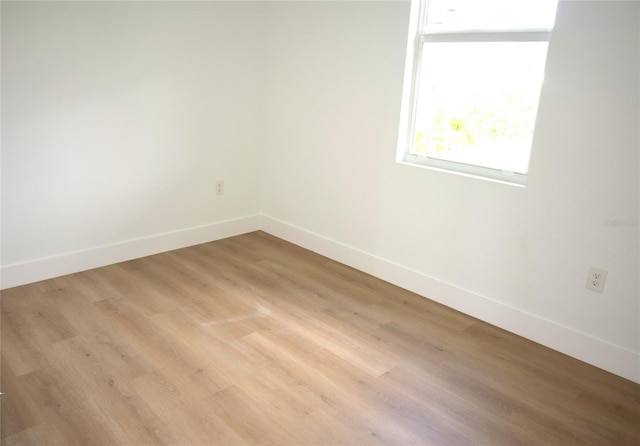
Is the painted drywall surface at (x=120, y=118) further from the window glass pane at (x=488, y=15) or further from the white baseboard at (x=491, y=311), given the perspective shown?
the window glass pane at (x=488, y=15)

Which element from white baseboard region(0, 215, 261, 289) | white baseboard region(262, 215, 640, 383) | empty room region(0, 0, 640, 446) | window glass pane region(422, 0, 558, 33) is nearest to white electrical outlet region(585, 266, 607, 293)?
empty room region(0, 0, 640, 446)

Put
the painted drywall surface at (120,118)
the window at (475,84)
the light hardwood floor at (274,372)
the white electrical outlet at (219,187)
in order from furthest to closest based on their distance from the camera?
the white electrical outlet at (219,187), the painted drywall surface at (120,118), the window at (475,84), the light hardwood floor at (274,372)

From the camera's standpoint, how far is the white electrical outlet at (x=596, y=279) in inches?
89.0

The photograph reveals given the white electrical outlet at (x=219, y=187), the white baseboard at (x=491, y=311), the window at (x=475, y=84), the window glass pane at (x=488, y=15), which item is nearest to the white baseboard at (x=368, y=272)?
the white baseboard at (x=491, y=311)

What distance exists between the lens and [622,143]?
6.93 ft

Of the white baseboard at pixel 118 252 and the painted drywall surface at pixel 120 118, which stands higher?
the painted drywall surface at pixel 120 118

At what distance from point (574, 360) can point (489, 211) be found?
858 mm

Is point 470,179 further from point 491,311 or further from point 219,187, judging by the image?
point 219,187

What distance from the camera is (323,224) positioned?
354 centimetres

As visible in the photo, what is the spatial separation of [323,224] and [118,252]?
4.71 feet

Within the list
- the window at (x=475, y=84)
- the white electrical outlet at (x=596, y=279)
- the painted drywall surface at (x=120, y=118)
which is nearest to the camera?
the white electrical outlet at (x=596, y=279)

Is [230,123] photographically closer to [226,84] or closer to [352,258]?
[226,84]

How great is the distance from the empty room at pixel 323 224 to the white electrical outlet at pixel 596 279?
0.04ft

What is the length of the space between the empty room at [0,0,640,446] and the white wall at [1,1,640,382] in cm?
1
